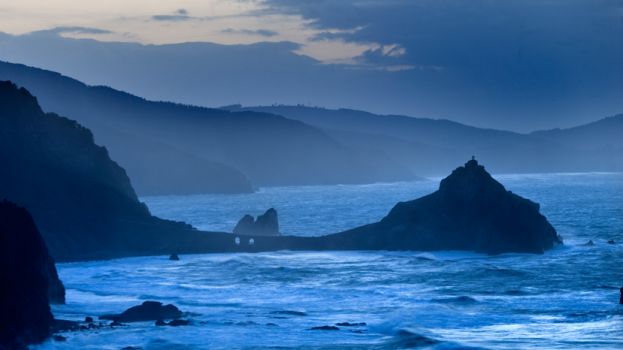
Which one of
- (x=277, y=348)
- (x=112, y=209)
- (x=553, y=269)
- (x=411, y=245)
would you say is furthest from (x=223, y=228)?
(x=277, y=348)

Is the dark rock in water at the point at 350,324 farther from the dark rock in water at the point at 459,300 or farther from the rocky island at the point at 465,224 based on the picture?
the rocky island at the point at 465,224

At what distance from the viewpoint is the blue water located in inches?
2201

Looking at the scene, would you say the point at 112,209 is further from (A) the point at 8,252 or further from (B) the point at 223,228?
(A) the point at 8,252

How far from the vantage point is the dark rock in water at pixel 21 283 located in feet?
169

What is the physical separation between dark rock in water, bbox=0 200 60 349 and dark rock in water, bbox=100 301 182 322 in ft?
18.2

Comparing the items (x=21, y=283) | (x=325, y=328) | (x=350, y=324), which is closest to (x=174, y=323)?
(x=325, y=328)

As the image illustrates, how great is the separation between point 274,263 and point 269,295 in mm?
18074

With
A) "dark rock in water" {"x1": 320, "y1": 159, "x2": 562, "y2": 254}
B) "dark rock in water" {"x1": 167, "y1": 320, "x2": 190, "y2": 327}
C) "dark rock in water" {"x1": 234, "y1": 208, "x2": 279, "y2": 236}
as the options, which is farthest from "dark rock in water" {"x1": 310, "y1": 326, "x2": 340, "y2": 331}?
"dark rock in water" {"x1": 234, "y1": 208, "x2": 279, "y2": 236}

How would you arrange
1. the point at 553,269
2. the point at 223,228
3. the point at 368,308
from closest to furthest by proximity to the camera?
the point at 368,308 < the point at 553,269 < the point at 223,228

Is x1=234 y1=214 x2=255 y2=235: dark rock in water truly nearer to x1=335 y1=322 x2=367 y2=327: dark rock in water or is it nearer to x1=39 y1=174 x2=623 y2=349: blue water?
x1=39 y1=174 x2=623 y2=349: blue water

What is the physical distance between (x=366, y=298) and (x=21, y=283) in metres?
23.8

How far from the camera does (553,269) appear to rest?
270ft

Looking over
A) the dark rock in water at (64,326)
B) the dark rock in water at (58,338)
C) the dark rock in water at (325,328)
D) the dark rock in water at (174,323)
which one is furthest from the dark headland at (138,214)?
the dark rock in water at (325,328)

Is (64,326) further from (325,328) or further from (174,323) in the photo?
(325,328)
